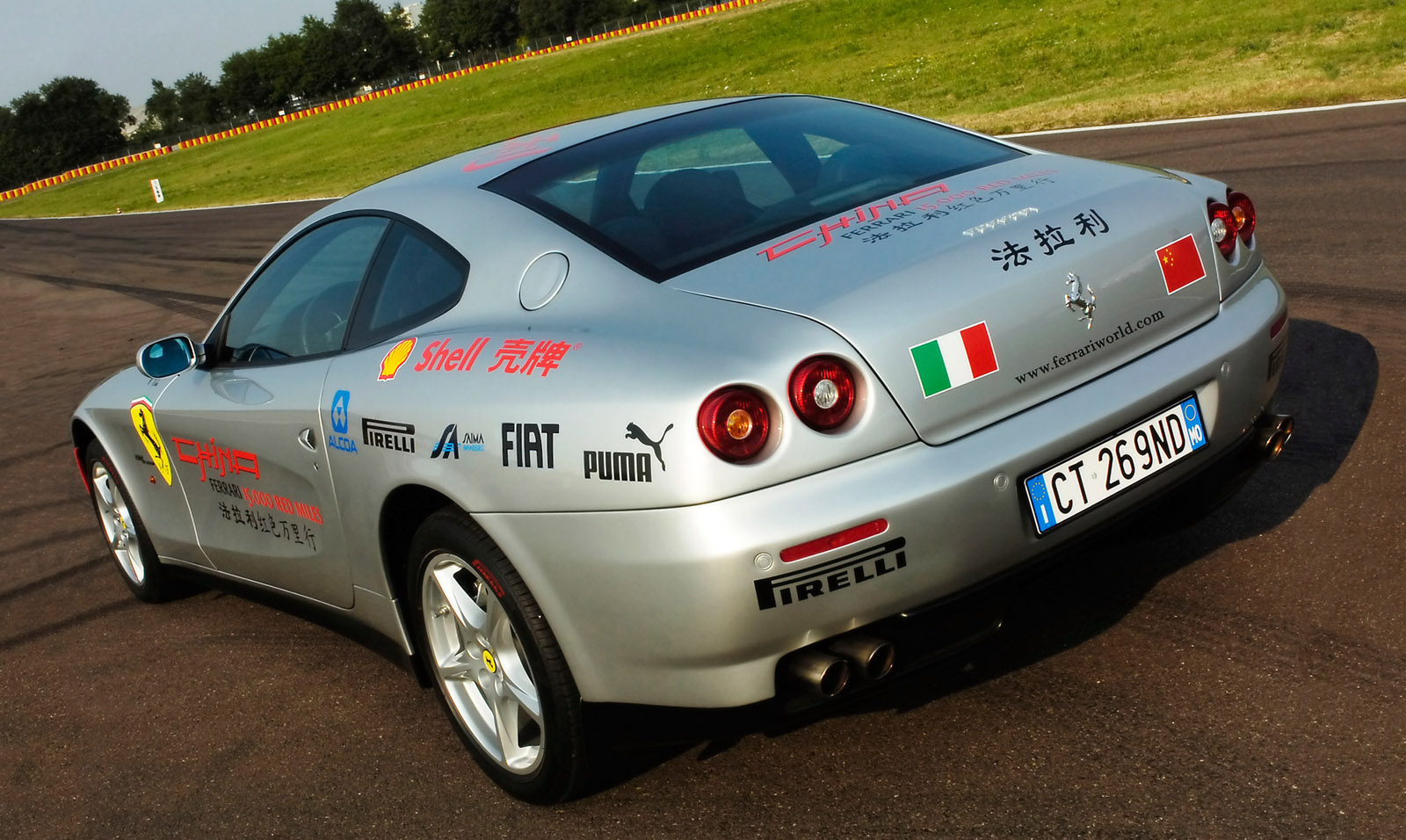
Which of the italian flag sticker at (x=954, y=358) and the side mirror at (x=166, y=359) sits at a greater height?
the side mirror at (x=166, y=359)

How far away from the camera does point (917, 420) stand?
2.81 meters

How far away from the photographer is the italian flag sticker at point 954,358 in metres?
2.83

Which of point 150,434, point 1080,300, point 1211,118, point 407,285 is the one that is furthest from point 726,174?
point 1211,118

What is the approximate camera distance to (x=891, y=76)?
27875 mm

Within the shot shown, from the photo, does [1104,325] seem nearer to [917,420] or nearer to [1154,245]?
[1154,245]

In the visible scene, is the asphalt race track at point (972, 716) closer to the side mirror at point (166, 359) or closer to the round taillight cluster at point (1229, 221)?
the round taillight cluster at point (1229, 221)

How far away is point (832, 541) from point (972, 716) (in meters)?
0.91

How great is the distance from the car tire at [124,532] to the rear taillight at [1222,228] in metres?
3.87

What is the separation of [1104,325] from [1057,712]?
935 mm

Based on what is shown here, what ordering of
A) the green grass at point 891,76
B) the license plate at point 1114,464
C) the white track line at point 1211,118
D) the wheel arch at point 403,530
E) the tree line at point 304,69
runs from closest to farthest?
the license plate at point 1114,464 → the wheel arch at point 403,530 → the white track line at point 1211,118 → the green grass at point 891,76 → the tree line at point 304,69

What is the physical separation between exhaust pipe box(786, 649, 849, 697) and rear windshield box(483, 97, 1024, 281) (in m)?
0.93

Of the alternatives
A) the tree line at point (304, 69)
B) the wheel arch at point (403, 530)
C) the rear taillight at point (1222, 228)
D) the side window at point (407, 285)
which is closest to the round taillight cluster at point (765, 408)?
the wheel arch at point (403, 530)

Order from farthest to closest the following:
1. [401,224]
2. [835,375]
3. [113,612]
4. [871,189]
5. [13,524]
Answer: [13,524] → [113,612] → [401,224] → [871,189] → [835,375]

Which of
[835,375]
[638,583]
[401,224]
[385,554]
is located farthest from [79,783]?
[835,375]
